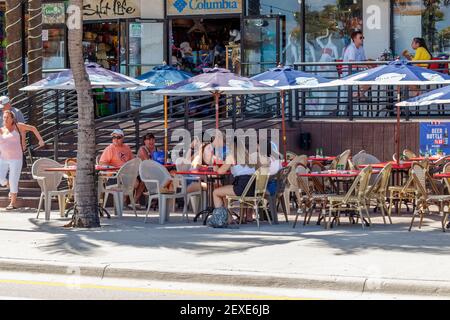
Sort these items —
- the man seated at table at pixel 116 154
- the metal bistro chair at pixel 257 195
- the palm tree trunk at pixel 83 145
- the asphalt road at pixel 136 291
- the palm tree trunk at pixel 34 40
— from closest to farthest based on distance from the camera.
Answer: the asphalt road at pixel 136 291 < the palm tree trunk at pixel 83 145 < the metal bistro chair at pixel 257 195 < the man seated at table at pixel 116 154 < the palm tree trunk at pixel 34 40

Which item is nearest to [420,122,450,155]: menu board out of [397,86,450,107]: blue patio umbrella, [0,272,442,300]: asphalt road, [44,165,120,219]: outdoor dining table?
[397,86,450,107]: blue patio umbrella

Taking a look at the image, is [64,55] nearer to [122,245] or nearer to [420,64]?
[420,64]

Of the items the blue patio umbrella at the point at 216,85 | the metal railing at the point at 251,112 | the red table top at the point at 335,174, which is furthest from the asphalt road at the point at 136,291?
the metal railing at the point at 251,112

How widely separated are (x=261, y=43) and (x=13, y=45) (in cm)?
670

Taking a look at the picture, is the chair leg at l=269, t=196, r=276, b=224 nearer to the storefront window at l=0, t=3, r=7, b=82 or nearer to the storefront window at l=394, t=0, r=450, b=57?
the storefront window at l=394, t=0, r=450, b=57

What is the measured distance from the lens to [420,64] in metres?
23.1

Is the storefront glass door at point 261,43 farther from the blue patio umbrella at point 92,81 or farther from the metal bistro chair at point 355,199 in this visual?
the metal bistro chair at point 355,199

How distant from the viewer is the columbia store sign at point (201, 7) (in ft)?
88.2

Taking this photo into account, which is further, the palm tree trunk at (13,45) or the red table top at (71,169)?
the palm tree trunk at (13,45)

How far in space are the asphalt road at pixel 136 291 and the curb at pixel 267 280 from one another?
98 mm

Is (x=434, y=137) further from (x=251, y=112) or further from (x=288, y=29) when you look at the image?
(x=288, y=29)

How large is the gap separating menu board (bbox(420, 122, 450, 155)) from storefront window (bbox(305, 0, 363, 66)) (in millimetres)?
5169

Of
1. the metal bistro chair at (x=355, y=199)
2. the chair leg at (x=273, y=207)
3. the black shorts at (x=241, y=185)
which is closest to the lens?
the metal bistro chair at (x=355, y=199)

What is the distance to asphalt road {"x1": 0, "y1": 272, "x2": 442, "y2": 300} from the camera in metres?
10.8
